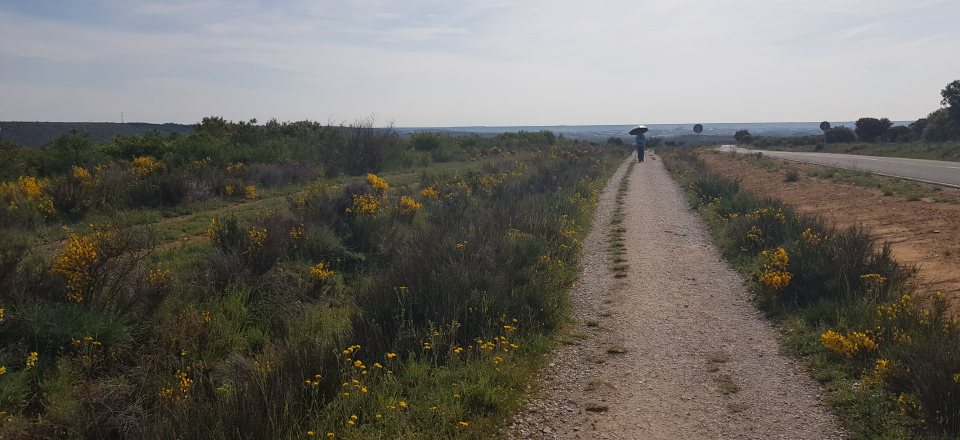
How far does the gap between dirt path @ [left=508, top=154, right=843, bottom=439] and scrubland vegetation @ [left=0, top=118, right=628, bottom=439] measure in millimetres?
450

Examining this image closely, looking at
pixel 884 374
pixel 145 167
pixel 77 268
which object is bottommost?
pixel 884 374

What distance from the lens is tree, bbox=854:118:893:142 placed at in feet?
197

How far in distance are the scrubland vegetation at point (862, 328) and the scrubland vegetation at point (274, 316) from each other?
8.22 ft

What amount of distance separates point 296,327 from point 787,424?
496 centimetres

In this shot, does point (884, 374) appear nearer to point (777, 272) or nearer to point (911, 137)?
point (777, 272)

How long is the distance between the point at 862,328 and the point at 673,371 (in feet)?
6.44

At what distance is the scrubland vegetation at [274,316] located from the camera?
4.16m

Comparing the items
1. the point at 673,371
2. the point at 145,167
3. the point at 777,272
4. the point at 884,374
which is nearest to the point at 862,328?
the point at 884,374

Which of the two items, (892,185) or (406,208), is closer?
(406,208)

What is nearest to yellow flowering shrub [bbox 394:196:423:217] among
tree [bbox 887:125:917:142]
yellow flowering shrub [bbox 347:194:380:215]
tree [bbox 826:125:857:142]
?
yellow flowering shrub [bbox 347:194:380:215]

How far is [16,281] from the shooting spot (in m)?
5.55

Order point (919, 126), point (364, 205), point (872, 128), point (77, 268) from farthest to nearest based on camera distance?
point (872, 128), point (919, 126), point (364, 205), point (77, 268)

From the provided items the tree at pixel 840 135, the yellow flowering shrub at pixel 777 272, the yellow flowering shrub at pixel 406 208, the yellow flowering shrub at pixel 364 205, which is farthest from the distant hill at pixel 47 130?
the tree at pixel 840 135

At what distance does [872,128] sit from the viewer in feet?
200
